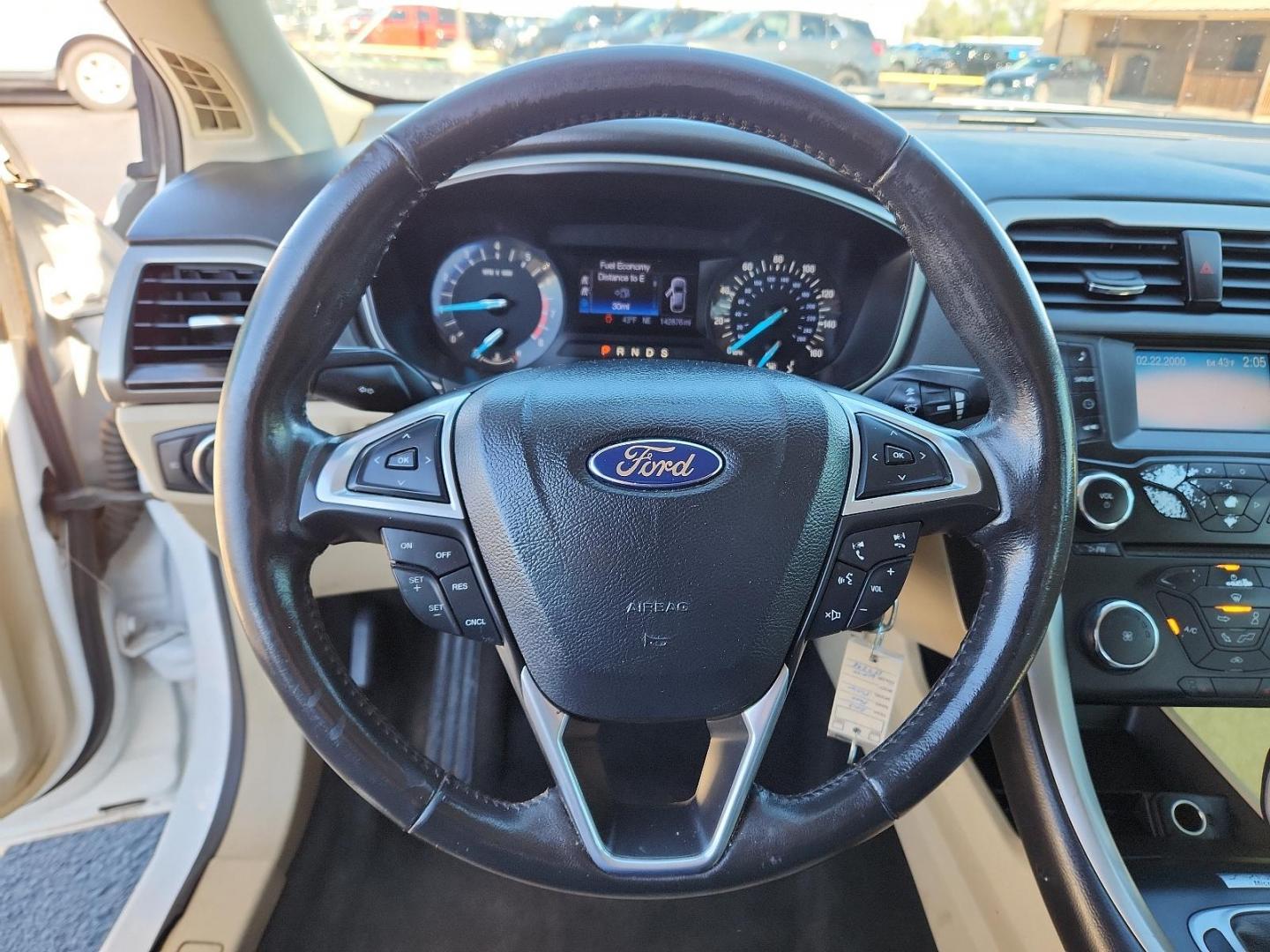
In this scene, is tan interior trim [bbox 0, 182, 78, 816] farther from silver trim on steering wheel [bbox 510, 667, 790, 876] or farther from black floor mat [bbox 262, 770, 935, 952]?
silver trim on steering wheel [bbox 510, 667, 790, 876]

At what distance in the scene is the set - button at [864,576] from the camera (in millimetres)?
809

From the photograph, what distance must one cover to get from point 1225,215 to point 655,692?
41.4 inches

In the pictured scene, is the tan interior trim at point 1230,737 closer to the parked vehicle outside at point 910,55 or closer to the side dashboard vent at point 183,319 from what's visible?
the parked vehicle outside at point 910,55

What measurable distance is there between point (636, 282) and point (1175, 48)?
1030 mm

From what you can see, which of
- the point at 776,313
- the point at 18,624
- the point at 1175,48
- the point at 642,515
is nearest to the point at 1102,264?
the point at 776,313

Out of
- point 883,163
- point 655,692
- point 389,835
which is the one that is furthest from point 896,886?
point 883,163

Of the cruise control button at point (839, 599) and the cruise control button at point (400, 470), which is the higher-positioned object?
the cruise control button at point (400, 470)

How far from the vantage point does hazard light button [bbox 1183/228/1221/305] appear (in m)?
1.21

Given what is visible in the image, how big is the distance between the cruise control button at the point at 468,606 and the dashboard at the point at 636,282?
1.68 ft

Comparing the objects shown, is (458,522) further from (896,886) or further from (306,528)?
(896,886)

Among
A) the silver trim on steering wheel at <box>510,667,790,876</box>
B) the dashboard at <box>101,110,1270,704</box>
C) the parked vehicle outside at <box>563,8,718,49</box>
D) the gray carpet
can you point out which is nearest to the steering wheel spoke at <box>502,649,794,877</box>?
the silver trim on steering wheel at <box>510,667,790,876</box>

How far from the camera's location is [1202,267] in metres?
1.21

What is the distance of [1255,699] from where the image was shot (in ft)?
3.85

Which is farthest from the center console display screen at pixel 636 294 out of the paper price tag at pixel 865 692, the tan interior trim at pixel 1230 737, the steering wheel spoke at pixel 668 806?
the tan interior trim at pixel 1230 737
